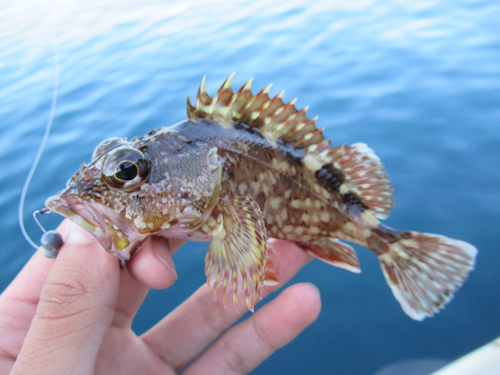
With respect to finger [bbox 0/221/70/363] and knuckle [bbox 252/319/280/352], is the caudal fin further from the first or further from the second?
finger [bbox 0/221/70/363]

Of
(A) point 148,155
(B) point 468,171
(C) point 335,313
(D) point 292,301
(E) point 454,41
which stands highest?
(A) point 148,155

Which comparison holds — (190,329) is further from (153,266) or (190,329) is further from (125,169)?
(125,169)

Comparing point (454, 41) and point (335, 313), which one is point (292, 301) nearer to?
point (335, 313)

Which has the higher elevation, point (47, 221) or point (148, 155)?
point (148, 155)

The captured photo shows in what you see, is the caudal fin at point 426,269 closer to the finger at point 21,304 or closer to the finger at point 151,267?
the finger at point 151,267

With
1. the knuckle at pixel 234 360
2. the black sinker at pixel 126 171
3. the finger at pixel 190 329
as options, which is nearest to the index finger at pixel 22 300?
the finger at pixel 190 329

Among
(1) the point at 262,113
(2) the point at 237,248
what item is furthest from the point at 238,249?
(1) the point at 262,113

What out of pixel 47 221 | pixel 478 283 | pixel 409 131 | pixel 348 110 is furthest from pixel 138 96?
pixel 478 283
